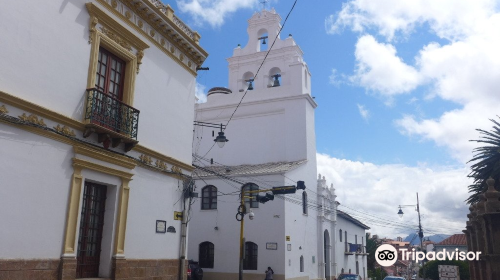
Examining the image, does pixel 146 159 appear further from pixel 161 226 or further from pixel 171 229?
pixel 171 229

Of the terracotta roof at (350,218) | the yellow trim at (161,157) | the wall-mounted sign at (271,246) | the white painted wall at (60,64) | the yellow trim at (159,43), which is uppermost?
the yellow trim at (159,43)

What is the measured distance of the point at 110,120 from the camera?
12.0 metres

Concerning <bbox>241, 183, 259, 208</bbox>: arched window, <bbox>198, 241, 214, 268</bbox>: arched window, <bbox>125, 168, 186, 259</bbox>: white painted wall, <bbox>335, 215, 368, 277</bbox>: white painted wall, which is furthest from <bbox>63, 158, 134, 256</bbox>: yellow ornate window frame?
<bbox>335, 215, 368, 277</bbox>: white painted wall

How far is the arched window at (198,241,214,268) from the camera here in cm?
2828

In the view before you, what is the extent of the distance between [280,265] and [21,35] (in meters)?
20.0

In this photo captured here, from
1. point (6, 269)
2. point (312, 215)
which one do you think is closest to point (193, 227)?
point (312, 215)

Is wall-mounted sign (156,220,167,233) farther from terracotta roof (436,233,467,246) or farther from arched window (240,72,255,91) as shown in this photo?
terracotta roof (436,233,467,246)

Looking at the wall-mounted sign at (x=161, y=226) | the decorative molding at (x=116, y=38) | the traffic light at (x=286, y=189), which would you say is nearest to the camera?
the decorative molding at (x=116, y=38)

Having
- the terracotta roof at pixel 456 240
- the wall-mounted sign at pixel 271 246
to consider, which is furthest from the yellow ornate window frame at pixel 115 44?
the terracotta roof at pixel 456 240

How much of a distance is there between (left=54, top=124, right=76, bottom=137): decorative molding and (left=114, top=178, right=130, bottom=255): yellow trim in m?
2.22

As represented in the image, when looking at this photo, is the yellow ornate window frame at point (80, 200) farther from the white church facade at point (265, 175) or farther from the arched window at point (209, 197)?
the arched window at point (209, 197)

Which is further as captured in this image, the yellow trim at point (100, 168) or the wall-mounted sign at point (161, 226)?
the wall-mounted sign at point (161, 226)

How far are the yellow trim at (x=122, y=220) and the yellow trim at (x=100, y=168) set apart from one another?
0.18m

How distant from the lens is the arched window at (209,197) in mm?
29125
